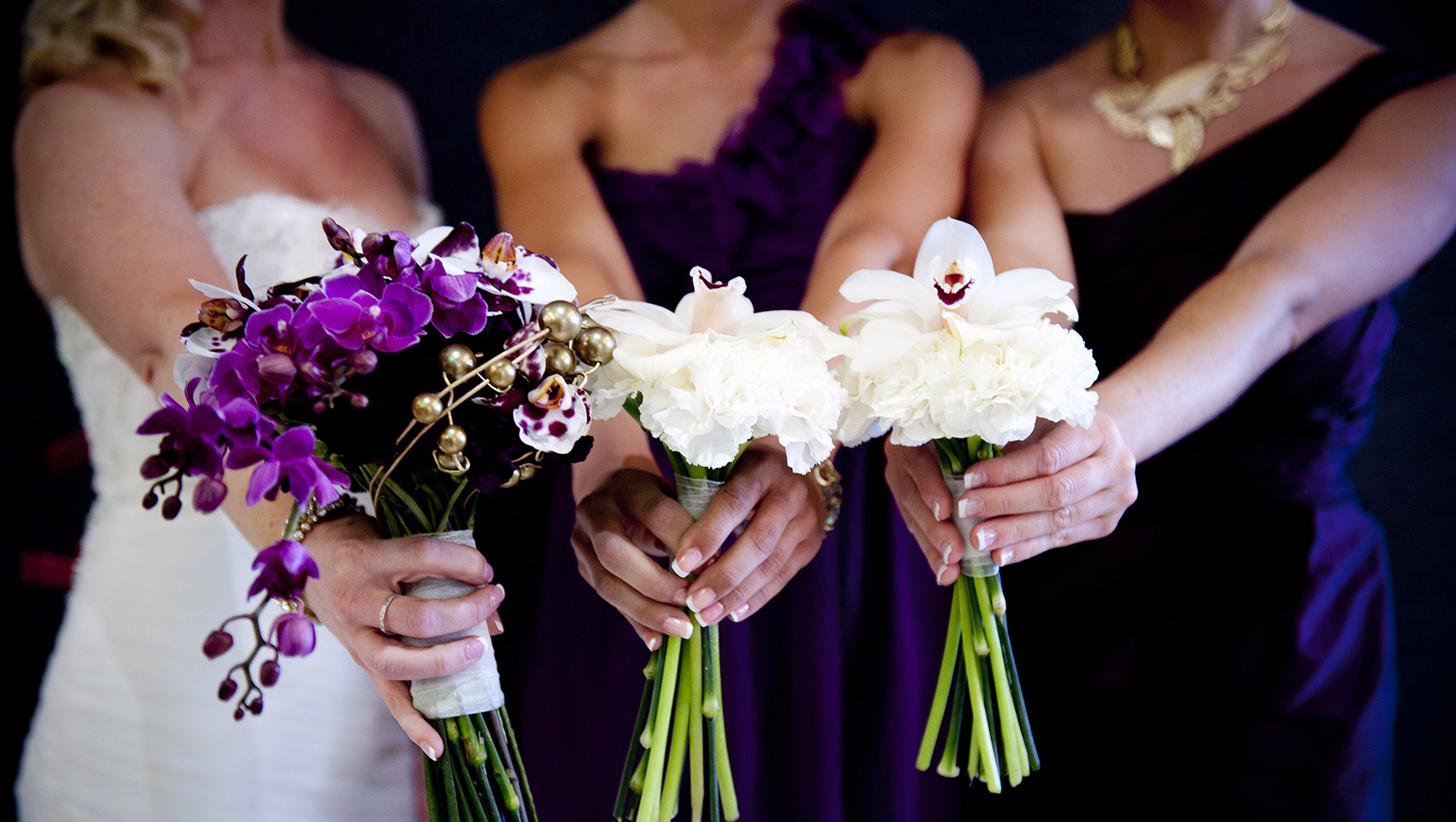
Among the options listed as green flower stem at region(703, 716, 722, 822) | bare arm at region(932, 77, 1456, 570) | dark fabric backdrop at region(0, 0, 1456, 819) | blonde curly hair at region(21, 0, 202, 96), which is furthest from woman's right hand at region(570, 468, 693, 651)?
blonde curly hair at region(21, 0, 202, 96)

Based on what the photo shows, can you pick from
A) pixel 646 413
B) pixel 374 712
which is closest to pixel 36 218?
pixel 374 712

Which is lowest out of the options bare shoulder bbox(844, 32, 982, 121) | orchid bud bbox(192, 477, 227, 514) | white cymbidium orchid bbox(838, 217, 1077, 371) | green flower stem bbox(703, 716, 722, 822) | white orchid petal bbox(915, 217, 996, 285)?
green flower stem bbox(703, 716, 722, 822)

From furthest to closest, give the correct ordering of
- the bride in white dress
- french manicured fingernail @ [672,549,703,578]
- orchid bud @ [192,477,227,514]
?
1. the bride in white dress
2. french manicured fingernail @ [672,549,703,578]
3. orchid bud @ [192,477,227,514]

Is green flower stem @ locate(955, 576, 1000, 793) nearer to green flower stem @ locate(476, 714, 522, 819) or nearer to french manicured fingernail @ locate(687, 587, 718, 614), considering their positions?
french manicured fingernail @ locate(687, 587, 718, 614)

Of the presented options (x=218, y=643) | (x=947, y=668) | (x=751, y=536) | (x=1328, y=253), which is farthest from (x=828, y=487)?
(x=1328, y=253)

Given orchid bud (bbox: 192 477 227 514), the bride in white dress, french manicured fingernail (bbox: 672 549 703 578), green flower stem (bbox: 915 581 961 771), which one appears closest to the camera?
orchid bud (bbox: 192 477 227 514)

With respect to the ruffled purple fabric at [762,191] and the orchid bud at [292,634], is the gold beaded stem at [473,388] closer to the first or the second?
the orchid bud at [292,634]

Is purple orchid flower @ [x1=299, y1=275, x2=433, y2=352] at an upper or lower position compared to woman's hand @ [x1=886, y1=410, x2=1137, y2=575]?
upper

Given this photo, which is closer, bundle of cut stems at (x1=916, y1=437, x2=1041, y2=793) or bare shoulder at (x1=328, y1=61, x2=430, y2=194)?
bundle of cut stems at (x1=916, y1=437, x2=1041, y2=793)

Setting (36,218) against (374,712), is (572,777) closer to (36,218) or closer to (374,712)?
(374,712)

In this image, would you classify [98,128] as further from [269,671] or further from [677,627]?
[677,627]

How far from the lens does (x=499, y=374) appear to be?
2.23ft

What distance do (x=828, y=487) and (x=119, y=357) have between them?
850mm

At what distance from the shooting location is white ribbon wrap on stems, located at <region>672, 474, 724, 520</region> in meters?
0.85
